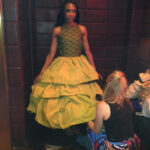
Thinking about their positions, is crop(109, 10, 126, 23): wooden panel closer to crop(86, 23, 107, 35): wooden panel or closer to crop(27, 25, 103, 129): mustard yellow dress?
crop(86, 23, 107, 35): wooden panel

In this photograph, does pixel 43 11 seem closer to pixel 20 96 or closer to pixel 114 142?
pixel 20 96

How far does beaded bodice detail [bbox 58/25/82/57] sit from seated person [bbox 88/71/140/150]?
83cm

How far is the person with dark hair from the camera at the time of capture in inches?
75.2

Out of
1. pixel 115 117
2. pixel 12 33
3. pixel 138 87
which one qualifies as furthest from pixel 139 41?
pixel 12 33

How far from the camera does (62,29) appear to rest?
231 centimetres

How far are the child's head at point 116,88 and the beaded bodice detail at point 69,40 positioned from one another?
2.72 feet

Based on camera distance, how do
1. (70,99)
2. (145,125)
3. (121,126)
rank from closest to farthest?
1. (121,126)
2. (145,125)
3. (70,99)

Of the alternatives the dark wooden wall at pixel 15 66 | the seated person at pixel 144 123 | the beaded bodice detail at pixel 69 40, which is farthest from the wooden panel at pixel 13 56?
the seated person at pixel 144 123

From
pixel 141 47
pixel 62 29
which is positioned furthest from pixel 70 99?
pixel 141 47

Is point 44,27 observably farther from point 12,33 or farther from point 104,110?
point 104,110

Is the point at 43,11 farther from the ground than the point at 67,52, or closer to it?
farther from the ground

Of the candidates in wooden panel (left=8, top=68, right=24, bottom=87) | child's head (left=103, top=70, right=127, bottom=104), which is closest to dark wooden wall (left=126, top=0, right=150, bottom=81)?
child's head (left=103, top=70, right=127, bottom=104)

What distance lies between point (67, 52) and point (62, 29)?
273 mm

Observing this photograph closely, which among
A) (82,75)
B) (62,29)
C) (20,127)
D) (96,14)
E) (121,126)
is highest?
(96,14)
